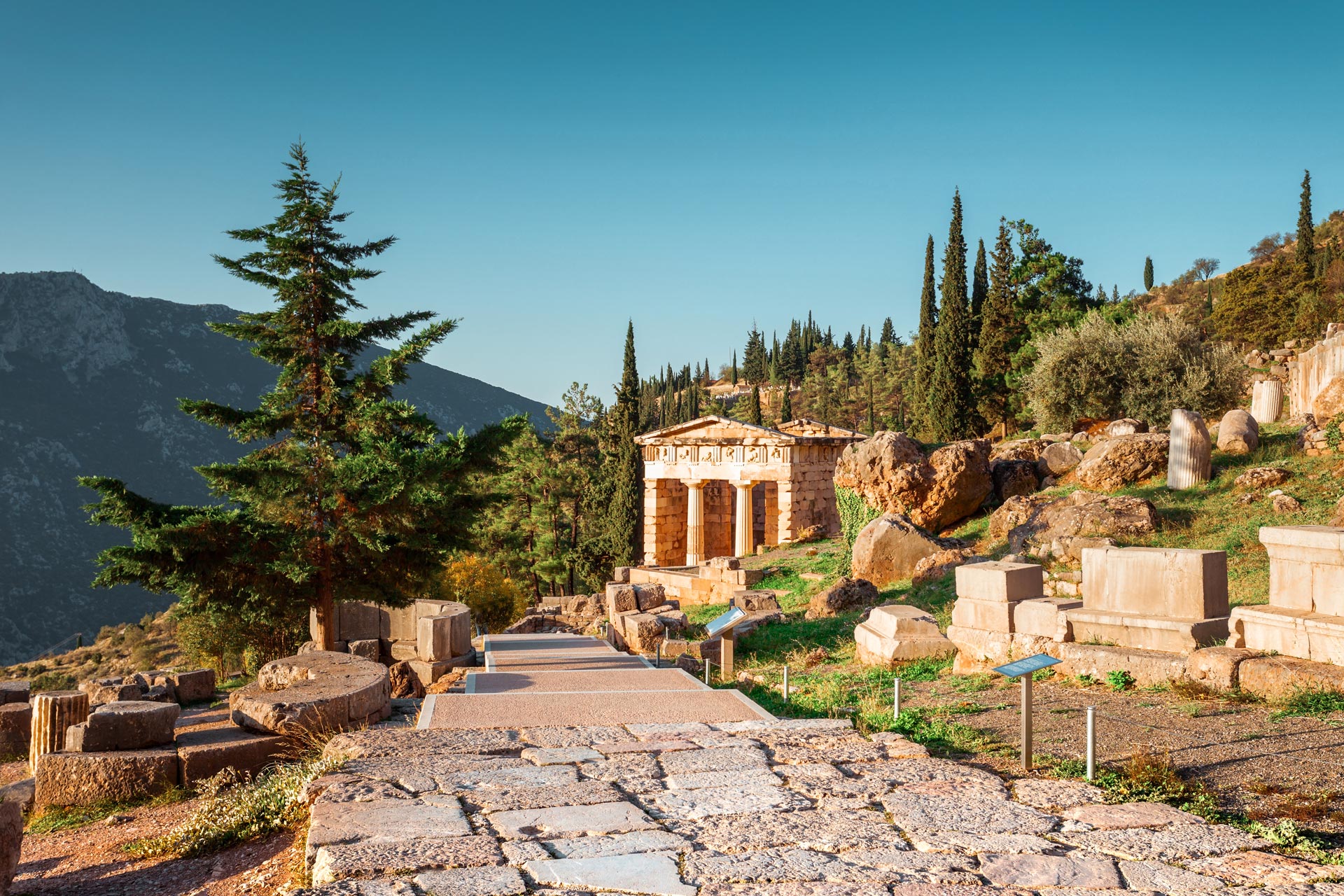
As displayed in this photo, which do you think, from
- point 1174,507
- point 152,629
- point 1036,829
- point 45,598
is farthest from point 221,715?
point 45,598

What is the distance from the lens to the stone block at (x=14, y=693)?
13156 mm

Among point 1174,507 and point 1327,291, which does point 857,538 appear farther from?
point 1327,291

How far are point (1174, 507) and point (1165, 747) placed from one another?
34.1 feet

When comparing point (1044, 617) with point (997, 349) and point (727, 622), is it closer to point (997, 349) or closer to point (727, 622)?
point (727, 622)

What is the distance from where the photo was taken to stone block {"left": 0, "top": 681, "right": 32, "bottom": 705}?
13.2 metres

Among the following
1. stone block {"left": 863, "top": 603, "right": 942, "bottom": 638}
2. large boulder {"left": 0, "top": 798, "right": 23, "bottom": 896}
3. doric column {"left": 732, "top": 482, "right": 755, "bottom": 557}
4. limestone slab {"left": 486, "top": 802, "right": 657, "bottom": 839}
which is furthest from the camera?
doric column {"left": 732, "top": 482, "right": 755, "bottom": 557}

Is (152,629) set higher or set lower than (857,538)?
lower

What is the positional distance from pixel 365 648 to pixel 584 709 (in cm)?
741

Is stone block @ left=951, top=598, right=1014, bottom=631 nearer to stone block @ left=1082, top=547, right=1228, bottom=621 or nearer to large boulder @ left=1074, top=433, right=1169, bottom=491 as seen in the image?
stone block @ left=1082, top=547, right=1228, bottom=621

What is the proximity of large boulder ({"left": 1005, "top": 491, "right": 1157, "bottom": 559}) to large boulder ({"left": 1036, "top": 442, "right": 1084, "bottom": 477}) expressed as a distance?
152 inches

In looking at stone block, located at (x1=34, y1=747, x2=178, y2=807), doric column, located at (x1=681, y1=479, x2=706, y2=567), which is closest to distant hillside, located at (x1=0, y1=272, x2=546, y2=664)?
doric column, located at (x1=681, y1=479, x2=706, y2=567)

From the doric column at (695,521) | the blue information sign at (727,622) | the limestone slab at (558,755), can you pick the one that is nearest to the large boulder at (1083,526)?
the blue information sign at (727,622)

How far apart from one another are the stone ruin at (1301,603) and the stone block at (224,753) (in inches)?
356

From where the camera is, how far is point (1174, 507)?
15.5 m
